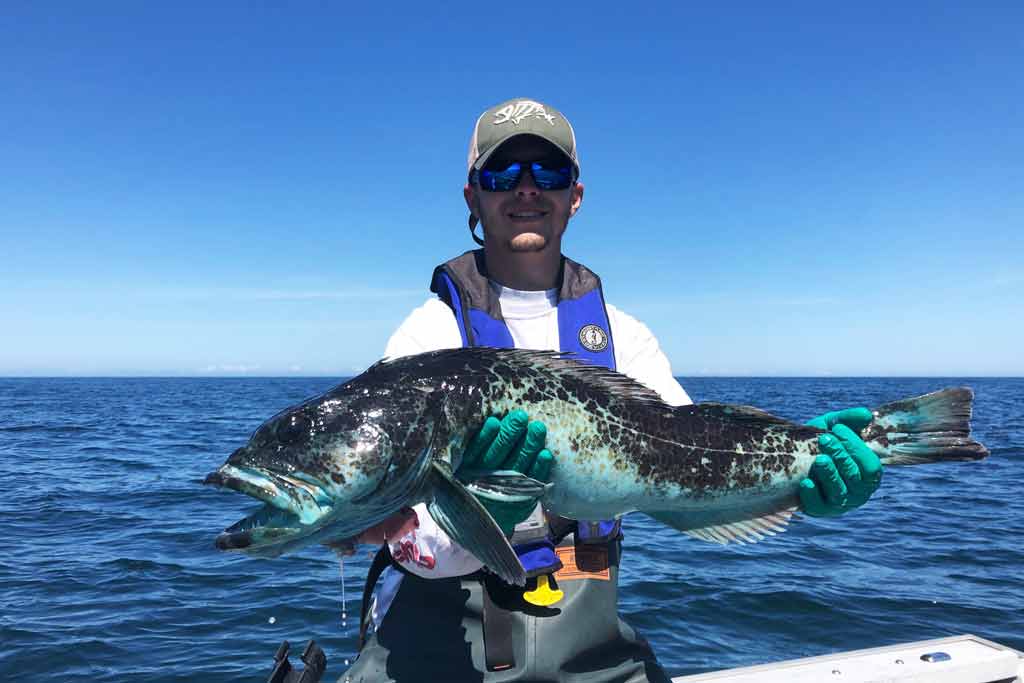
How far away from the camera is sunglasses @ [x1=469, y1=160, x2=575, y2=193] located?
15.7ft

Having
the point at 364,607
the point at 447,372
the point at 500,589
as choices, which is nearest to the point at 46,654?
the point at 364,607

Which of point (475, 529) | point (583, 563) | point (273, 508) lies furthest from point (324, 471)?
point (583, 563)

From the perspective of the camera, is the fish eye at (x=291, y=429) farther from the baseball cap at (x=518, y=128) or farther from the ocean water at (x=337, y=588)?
the ocean water at (x=337, y=588)

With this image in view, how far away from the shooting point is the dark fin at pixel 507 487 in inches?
141

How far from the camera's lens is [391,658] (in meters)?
4.14

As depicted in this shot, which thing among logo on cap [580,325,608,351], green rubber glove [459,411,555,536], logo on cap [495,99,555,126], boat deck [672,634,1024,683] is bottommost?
boat deck [672,634,1024,683]

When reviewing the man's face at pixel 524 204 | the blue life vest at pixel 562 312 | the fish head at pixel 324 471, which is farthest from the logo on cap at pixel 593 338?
the fish head at pixel 324 471

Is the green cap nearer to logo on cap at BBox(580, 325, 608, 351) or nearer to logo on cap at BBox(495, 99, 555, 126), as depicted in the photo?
logo on cap at BBox(495, 99, 555, 126)

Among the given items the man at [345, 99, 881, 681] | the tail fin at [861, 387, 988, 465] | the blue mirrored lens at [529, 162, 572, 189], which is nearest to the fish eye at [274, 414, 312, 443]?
the man at [345, 99, 881, 681]

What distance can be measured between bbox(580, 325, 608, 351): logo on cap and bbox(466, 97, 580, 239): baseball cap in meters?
1.19

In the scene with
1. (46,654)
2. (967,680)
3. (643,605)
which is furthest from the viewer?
(643,605)

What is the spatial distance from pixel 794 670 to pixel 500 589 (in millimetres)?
3940

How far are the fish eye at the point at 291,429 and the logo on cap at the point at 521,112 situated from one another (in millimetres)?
2562

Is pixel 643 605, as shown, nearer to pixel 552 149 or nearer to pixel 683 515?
pixel 683 515
